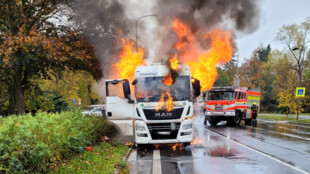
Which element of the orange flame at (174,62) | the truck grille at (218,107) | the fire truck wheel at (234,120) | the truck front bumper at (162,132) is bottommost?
the fire truck wheel at (234,120)

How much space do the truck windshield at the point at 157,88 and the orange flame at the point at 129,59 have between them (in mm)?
3854

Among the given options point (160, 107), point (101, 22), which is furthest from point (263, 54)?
point (160, 107)

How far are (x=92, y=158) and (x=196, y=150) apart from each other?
399 centimetres

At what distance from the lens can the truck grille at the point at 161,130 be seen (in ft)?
32.3

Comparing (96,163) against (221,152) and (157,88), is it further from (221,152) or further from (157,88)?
(221,152)

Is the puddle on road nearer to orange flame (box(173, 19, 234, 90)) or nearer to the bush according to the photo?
orange flame (box(173, 19, 234, 90))

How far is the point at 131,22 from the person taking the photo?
53.5ft

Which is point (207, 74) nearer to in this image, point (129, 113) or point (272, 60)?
point (129, 113)

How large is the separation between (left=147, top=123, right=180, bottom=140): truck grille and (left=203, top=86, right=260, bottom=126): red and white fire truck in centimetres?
1084

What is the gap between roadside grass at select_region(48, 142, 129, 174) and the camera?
6.38 meters

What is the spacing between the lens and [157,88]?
33.6 ft

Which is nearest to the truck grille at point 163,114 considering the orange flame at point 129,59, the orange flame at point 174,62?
the orange flame at point 174,62

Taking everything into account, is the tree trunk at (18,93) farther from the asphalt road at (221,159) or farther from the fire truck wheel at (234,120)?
the fire truck wheel at (234,120)

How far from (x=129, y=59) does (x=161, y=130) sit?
268 inches
